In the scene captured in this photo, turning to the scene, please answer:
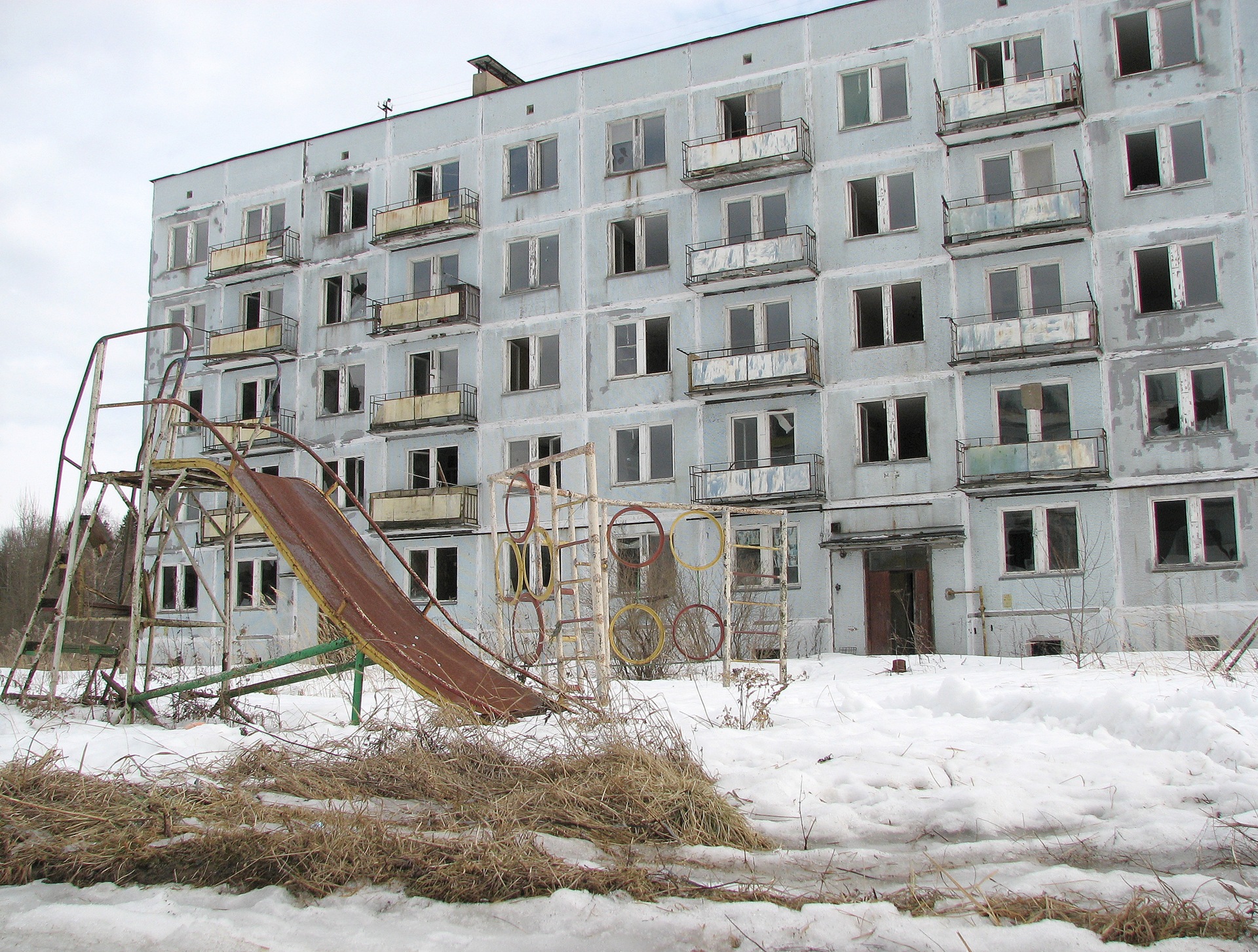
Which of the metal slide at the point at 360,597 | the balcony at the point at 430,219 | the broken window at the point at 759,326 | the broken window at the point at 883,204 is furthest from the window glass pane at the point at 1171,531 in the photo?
the balcony at the point at 430,219

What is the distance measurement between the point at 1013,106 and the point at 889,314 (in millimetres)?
5918

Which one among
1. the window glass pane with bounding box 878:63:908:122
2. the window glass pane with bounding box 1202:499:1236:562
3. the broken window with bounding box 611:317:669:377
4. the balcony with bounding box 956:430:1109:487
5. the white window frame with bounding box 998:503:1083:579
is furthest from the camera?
the broken window with bounding box 611:317:669:377

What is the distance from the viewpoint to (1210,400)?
80.4ft

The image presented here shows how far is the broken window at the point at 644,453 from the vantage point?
29953 millimetres

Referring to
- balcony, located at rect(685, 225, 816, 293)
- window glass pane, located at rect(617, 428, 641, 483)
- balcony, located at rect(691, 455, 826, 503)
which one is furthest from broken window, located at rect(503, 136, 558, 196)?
balcony, located at rect(691, 455, 826, 503)

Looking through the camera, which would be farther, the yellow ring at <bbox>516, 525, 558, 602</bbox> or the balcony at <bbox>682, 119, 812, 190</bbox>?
the balcony at <bbox>682, 119, 812, 190</bbox>

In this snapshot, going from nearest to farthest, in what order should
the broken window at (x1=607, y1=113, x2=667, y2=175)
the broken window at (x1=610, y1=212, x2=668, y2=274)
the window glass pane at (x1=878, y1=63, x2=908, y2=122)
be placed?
1. the window glass pane at (x1=878, y1=63, x2=908, y2=122)
2. the broken window at (x1=610, y1=212, x2=668, y2=274)
3. the broken window at (x1=607, y1=113, x2=667, y2=175)

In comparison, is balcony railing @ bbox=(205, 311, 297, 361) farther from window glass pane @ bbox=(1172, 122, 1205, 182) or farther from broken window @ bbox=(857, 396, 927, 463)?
window glass pane @ bbox=(1172, 122, 1205, 182)

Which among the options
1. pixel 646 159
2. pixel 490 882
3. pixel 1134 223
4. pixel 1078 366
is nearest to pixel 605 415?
pixel 646 159

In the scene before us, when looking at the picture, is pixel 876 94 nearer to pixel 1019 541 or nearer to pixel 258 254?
pixel 1019 541

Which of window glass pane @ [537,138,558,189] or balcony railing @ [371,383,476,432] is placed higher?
window glass pane @ [537,138,558,189]

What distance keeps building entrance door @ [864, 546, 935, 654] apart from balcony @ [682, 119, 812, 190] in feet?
35.9

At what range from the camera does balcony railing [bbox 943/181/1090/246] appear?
83.2 feet

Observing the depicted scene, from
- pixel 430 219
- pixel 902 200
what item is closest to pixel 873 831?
pixel 902 200
